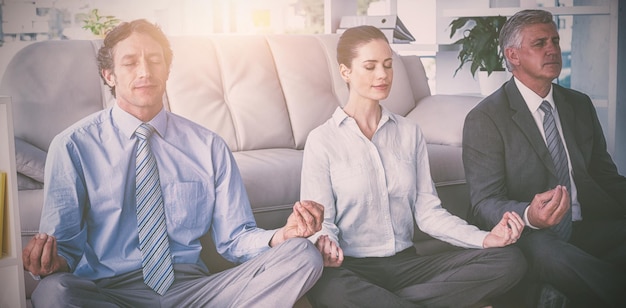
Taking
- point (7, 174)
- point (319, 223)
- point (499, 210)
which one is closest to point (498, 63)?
point (499, 210)

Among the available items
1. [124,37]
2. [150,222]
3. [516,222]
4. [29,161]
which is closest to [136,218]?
A: [150,222]

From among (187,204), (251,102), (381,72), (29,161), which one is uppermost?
(381,72)

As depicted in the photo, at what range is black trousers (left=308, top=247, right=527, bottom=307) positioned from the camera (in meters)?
1.86

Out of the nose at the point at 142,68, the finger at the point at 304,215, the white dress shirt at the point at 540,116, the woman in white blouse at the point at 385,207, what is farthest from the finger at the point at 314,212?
the white dress shirt at the point at 540,116

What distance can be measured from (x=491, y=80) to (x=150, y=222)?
4.21 feet

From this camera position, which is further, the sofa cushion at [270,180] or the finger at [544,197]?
the sofa cushion at [270,180]

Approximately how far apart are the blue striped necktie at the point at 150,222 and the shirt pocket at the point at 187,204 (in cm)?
2

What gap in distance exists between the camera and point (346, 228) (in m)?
1.92

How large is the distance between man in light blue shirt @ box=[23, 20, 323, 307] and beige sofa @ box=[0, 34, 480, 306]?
0.49 feet

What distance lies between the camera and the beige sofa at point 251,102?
1.86 metres

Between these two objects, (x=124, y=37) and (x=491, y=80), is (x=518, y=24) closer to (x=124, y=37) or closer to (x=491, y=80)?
(x=491, y=80)

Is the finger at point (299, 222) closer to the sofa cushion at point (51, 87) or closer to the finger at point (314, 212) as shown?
the finger at point (314, 212)

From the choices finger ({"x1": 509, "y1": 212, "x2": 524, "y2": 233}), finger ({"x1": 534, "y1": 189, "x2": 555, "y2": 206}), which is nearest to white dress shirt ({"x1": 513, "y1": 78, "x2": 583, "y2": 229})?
finger ({"x1": 534, "y1": 189, "x2": 555, "y2": 206})

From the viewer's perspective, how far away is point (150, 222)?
1.70 m
